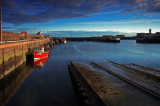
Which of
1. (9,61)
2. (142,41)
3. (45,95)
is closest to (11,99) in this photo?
(45,95)

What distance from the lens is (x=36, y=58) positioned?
34.5 metres

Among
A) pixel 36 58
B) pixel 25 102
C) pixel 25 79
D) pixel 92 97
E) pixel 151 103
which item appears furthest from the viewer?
pixel 36 58

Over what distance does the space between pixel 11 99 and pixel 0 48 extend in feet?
25.5

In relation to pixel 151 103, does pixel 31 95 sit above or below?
below

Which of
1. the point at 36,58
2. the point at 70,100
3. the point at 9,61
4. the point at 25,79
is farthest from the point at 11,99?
the point at 36,58

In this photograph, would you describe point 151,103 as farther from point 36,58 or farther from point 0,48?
point 36,58

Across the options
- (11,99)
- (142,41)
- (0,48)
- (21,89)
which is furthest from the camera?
(142,41)

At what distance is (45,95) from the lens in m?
15.0

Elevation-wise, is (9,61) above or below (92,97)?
above

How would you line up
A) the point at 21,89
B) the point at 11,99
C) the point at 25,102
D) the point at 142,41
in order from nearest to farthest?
1. the point at 25,102
2. the point at 11,99
3. the point at 21,89
4. the point at 142,41

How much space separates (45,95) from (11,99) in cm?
312

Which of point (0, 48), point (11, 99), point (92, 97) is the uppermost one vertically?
point (0, 48)

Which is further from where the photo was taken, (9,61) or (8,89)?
(9,61)

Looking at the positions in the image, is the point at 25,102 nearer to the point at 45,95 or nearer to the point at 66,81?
the point at 45,95
